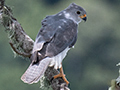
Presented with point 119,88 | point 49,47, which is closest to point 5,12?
point 49,47

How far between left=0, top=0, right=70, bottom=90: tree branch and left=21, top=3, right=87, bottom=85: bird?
3.2 inches

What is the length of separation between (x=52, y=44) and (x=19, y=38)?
0.43 m

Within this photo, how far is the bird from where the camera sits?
18.9 ft

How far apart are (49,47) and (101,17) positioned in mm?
38892

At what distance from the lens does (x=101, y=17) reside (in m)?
44.6

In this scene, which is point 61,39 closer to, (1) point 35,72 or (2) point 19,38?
(2) point 19,38

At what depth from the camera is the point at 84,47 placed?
40.3 m

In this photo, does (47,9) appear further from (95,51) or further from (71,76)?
(71,76)

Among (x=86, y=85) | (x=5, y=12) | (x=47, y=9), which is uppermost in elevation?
(x=47, y=9)

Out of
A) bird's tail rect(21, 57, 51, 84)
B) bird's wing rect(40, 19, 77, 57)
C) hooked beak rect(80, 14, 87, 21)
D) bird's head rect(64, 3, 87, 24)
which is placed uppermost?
bird's head rect(64, 3, 87, 24)

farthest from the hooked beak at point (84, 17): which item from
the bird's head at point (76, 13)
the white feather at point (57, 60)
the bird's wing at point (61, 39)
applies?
the white feather at point (57, 60)

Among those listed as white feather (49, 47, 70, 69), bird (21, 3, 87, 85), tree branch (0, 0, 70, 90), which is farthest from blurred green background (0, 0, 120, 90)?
tree branch (0, 0, 70, 90)

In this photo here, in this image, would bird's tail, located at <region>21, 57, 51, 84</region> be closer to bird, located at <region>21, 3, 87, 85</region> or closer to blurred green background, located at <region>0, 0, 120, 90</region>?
bird, located at <region>21, 3, 87, 85</region>

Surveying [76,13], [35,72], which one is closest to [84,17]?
[76,13]
